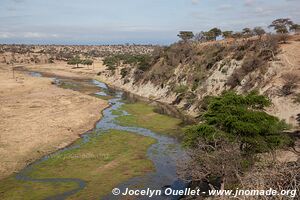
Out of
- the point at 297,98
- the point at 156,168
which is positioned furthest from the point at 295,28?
the point at 156,168

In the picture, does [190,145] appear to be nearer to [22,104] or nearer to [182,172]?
[182,172]

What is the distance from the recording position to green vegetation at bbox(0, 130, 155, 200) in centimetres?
2955

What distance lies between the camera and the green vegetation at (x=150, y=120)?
Answer: 5200 cm

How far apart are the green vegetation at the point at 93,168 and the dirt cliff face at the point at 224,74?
59.3 feet

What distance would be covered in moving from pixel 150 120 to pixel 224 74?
17956 mm

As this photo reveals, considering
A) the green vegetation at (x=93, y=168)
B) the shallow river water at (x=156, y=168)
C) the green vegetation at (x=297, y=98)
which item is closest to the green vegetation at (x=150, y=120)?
the shallow river water at (x=156, y=168)

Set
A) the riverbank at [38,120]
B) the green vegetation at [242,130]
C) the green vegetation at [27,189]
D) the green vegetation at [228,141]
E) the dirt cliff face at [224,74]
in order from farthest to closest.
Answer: the dirt cliff face at [224,74] < the riverbank at [38,120] < the green vegetation at [27,189] < the green vegetation at [242,130] < the green vegetation at [228,141]

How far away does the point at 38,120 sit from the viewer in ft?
175

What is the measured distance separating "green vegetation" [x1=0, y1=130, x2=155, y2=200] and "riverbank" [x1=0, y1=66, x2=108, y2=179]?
2.75 metres

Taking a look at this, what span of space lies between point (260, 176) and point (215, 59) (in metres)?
63.6

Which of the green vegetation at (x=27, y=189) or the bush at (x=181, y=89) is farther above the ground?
the bush at (x=181, y=89)

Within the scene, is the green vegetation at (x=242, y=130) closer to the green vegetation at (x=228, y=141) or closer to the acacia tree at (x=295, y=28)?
the green vegetation at (x=228, y=141)

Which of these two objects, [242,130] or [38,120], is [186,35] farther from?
[242,130]

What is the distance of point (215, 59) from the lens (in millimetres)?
74812
